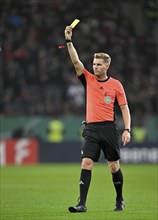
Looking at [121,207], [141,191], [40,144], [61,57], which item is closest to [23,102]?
[40,144]

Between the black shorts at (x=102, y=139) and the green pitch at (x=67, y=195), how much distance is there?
83 centimetres

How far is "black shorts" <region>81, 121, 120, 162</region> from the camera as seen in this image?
10578 mm

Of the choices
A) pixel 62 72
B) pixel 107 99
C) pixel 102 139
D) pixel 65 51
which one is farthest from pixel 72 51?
pixel 65 51

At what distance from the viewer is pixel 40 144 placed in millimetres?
27141

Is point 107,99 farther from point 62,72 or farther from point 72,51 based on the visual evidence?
point 62,72

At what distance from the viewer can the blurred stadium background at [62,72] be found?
27.1 m

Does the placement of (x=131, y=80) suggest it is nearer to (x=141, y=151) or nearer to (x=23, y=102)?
(x=141, y=151)

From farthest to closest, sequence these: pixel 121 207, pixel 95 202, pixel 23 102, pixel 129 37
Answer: pixel 129 37 < pixel 23 102 < pixel 95 202 < pixel 121 207

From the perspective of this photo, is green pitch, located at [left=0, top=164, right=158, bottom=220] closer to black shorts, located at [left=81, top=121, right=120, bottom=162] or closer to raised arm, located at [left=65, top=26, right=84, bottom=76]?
black shorts, located at [left=81, top=121, right=120, bottom=162]

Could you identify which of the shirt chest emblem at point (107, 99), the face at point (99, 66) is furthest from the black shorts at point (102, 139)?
the face at point (99, 66)

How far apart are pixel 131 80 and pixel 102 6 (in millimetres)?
3482

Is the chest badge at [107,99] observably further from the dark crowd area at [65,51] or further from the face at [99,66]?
the dark crowd area at [65,51]

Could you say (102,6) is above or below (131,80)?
above

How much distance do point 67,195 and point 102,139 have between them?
12.8 feet
